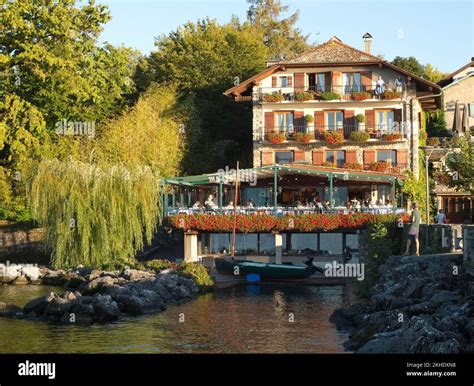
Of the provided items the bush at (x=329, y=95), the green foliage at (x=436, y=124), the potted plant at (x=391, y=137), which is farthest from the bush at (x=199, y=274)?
the green foliage at (x=436, y=124)

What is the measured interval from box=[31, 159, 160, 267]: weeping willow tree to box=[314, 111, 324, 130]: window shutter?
15.7m

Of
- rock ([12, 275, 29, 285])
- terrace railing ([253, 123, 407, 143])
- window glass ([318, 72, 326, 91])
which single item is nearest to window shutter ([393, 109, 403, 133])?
terrace railing ([253, 123, 407, 143])

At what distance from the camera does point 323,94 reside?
182 ft

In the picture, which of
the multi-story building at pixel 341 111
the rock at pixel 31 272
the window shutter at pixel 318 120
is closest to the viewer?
the rock at pixel 31 272

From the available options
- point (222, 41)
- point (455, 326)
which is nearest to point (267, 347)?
point (455, 326)

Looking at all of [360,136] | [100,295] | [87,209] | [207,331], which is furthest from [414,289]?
[360,136]

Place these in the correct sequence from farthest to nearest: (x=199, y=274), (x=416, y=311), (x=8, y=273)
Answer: (x=8, y=273), (x=199, y=274), (x=416, y=311)

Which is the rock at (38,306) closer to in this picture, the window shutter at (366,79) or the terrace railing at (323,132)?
the terrace railing at (323,132)

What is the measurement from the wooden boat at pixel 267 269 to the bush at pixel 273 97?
1521cm

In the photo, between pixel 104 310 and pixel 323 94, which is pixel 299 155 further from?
pixel 104 310

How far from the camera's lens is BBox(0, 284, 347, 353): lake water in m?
26.2

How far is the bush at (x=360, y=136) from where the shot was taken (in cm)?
5469

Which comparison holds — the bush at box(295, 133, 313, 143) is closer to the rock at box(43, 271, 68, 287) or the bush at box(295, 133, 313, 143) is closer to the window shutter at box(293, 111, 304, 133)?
the window shutter at box(293, 111, 304, 133)

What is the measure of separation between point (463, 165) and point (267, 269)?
1686 cm
